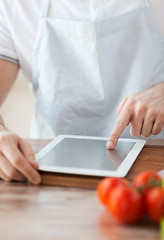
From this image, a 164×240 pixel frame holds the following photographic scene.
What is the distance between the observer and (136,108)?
112cm

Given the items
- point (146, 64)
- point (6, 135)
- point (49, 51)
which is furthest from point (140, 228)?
point (49, 51)

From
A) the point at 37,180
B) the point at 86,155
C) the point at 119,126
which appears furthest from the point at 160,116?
the point at 37,180

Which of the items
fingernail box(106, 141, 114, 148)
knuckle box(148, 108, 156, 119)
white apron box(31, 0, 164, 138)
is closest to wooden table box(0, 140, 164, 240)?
fingernail box(106, 141, 114, 148)

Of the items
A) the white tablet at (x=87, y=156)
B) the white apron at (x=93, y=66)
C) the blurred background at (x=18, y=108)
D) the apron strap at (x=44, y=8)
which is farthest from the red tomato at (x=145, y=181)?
the blurred background at (x=18, y=108)

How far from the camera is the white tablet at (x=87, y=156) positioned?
0.92 metres

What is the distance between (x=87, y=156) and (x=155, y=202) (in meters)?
0.39

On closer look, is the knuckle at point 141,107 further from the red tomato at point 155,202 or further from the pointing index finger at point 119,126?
the red tomato at point 155,202

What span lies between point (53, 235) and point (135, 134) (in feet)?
1.83

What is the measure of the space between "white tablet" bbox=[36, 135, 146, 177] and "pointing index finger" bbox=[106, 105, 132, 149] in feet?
0.07

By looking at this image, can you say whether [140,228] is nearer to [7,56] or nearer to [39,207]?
[39,207]

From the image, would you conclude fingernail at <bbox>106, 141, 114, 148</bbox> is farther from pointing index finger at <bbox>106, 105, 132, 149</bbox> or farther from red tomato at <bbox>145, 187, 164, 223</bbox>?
red tomato at <bbox>145, 187, 164, 223</bbox>

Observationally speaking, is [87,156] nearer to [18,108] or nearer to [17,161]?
[17,161]

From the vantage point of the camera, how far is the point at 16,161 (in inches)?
34.3

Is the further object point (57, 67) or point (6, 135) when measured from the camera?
point (57, 67)
